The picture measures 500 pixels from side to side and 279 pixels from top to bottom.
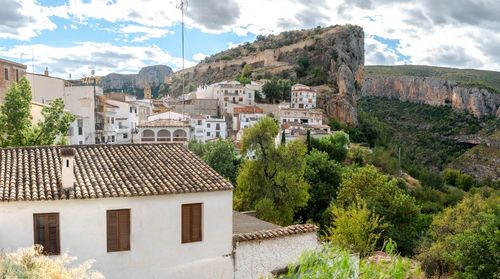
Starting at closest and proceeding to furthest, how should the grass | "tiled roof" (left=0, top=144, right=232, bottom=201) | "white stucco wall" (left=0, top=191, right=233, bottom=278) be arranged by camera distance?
"white stucco wall" (left=0, top=191, right=233, bottom=278), "tiled roof" (left=0, top=144, right=232, bottom=201), the grass

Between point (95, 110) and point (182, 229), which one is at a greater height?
point (95, 110)

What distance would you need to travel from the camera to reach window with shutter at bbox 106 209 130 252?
511 inches

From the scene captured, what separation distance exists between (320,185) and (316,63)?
3377 inches

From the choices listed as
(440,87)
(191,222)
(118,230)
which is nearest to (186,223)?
(191,222)

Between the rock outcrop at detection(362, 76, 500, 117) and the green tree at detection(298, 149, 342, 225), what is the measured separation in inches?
4100

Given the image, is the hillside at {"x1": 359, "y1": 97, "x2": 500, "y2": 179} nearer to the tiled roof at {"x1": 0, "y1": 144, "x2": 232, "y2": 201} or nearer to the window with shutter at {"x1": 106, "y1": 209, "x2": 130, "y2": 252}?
the tiled roof at {"x1": 0, "y1": 144, "x2": 232, "y2": 201}

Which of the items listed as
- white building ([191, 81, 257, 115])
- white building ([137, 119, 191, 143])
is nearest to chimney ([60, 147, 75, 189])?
white building ([137, 119, 191, 143])

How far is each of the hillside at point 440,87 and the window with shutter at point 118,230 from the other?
443 ft

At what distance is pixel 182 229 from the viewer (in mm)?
13930

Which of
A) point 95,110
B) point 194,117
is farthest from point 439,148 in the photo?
point 95,110

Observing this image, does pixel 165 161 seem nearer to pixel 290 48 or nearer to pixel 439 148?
pixel 439 148

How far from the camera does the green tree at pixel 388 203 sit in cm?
3111

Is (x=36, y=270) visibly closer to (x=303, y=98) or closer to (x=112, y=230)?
(x=112, y=230)

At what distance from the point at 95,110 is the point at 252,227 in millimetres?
35308
